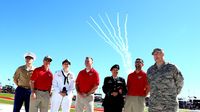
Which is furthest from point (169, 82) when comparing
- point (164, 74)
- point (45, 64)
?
point (45, 64)

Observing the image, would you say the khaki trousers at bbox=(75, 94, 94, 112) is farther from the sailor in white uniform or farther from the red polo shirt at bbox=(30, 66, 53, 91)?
the red polo shirt at bbox=(30, 66, 53, 91)

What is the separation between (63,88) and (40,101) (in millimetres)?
742

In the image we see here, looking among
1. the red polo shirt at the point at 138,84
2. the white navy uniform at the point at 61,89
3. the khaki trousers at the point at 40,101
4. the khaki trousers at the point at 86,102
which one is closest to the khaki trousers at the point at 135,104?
the red polo shirt at the point at 138,84

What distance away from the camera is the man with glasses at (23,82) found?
31.7 ft

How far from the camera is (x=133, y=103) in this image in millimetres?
9000

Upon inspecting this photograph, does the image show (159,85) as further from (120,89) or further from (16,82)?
(16,82)

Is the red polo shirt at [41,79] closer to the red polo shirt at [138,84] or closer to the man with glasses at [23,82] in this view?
the man with glasses at [23,82]

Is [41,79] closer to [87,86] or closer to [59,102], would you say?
[59,102]

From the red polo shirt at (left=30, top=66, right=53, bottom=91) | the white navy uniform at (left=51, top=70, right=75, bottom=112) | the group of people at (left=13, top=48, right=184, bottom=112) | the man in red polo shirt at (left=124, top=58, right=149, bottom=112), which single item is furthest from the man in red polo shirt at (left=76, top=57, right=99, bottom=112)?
the man in red polo shirt at (left=124, top=58, right=149, bottom=112)

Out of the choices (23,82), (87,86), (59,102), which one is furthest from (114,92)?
(23,82)

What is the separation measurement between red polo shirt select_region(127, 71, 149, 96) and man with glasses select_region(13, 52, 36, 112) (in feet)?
9.51

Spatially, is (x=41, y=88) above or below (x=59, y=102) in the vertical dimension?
above

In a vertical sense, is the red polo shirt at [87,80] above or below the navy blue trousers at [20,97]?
above

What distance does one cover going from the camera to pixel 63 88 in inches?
372
